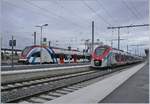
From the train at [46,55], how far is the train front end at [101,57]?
1166 cm

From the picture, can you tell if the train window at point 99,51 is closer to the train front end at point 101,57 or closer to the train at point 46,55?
the train front end at point 101,57

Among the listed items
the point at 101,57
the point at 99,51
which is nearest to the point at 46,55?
the point at 99,51

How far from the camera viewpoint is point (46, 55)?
45656 mm

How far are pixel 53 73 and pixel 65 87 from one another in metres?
9.43

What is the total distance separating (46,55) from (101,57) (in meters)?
16.7

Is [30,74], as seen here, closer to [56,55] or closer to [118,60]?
[118,60]

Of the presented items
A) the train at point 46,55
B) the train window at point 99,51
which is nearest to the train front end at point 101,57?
the train window at point 99,51

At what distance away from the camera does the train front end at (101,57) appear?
1229 inches

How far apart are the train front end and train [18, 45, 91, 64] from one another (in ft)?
38.3

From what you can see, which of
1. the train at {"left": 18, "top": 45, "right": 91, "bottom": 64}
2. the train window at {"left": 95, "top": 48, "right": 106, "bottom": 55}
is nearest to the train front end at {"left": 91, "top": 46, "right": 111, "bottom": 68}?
the train window at {"left": 95, "top": 48, "right": 106, "bottom": 55}

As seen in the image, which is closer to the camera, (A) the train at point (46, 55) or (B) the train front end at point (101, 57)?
(B) the train front end at point (101, 57)

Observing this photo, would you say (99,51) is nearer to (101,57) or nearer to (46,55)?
(101,57)

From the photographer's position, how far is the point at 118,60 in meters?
37.2

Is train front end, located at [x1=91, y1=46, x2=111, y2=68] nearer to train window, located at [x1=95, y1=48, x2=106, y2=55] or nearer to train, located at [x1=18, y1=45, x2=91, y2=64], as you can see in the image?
train window, located at [x1=95, y1=48, x2=106, y2=55]
